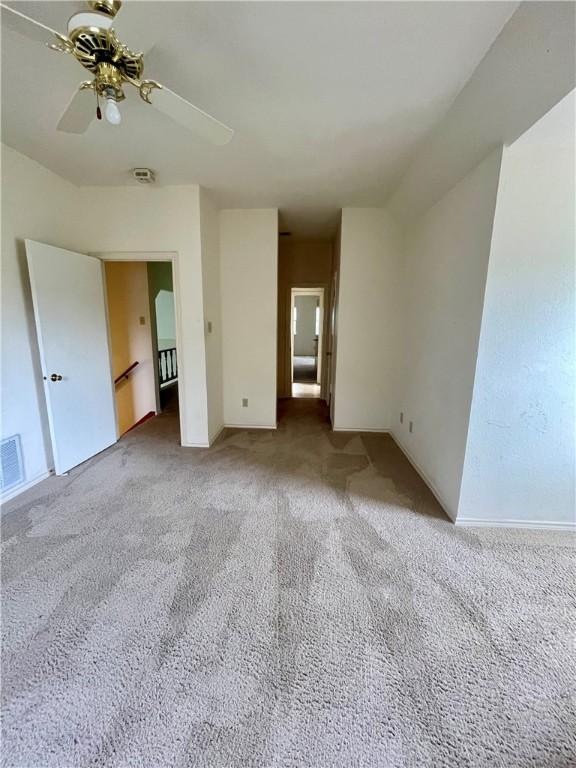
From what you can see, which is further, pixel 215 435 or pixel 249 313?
pixel 249 313

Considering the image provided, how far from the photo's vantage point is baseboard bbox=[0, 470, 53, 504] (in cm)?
228

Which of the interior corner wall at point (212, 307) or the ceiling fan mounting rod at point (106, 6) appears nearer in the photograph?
the ceiling fan mounting rod at point (106, 6)

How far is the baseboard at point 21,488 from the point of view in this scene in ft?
7.47

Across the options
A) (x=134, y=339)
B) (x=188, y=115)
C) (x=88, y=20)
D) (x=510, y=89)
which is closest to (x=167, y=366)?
(x=134, y=339)

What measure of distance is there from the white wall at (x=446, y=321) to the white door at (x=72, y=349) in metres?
3.24

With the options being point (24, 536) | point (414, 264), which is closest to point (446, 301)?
point (414, 264)

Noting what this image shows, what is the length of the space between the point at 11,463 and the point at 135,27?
2.82m

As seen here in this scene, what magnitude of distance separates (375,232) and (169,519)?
356cm

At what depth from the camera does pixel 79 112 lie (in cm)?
145

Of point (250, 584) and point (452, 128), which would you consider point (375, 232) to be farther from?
point (250, 584)

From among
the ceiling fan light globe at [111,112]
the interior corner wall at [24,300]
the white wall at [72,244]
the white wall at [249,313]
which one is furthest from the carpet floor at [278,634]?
the ceiling fan light globe at [111,112]

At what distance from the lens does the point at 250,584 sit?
160cm

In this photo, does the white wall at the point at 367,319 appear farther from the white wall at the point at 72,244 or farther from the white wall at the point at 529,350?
the white wall at the point at 529,350

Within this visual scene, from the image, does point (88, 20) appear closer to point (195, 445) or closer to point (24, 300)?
point (24, 300)
